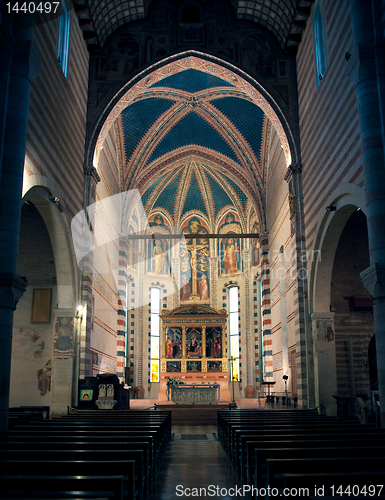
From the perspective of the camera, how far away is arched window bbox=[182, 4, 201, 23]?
1960 centimetres

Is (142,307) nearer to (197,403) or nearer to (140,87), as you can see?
(197,403)

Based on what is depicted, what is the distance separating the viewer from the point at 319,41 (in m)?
16.3

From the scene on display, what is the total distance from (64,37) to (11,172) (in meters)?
7.77

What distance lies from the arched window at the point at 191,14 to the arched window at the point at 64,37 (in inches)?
203

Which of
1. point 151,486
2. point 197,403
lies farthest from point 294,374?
point 151,486

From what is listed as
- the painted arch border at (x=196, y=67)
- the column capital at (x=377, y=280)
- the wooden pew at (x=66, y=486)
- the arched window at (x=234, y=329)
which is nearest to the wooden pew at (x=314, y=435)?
the wooden pew at (x=66, y=486)

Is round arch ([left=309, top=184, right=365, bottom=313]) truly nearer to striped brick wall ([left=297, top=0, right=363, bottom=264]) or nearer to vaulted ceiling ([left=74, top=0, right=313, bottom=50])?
striped brick wall ([left=297, top=0, right=363, bottom=264])

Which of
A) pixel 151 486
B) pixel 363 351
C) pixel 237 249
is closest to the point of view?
pixel 151 486

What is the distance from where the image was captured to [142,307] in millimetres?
31094

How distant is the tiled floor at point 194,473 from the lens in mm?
6285

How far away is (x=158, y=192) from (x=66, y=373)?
17227 millimetres

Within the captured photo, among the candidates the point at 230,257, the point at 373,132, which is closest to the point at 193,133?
the point at 230,257

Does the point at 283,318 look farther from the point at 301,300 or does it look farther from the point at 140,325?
the point at 140,325

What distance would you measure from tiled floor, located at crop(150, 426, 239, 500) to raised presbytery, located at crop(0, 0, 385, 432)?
11.2 ft
